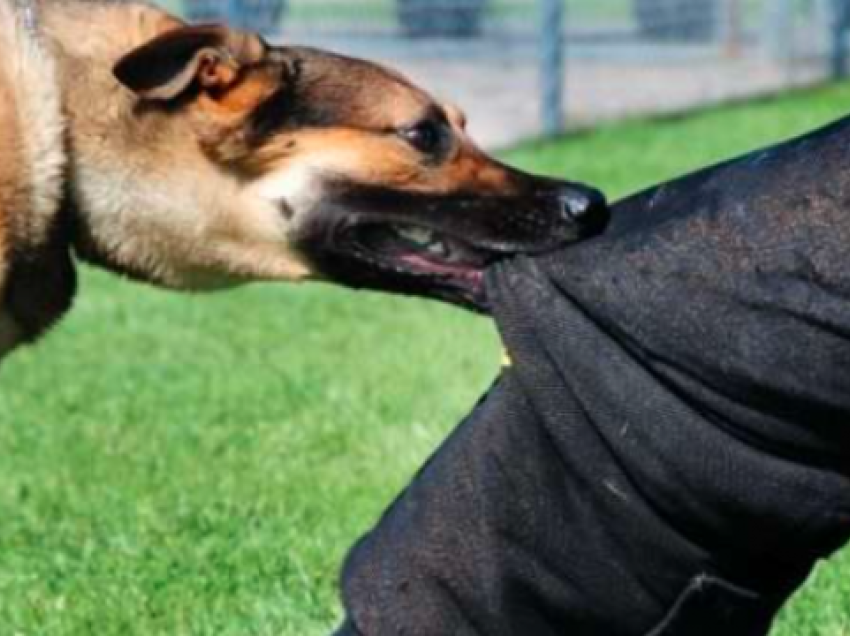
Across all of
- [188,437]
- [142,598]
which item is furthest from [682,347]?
[188,437]

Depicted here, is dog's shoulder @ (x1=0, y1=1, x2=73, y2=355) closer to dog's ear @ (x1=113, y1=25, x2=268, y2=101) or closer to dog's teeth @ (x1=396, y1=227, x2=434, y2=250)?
dog's ear @ (x1=113, y1=25, x2=268, y2=101)

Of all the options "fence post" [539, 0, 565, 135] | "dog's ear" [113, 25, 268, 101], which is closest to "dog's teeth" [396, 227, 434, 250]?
"dog's ear" [113, 25, 268, 101]

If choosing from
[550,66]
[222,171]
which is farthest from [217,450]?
[550,66]

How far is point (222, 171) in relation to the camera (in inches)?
187

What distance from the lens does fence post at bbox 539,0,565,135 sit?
14430 mm

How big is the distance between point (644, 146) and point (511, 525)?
9.86 m

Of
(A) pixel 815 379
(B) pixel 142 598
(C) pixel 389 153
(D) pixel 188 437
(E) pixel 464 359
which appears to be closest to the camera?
(A) pixel 815 379

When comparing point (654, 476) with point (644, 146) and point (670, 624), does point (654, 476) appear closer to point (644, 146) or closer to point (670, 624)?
point (670, 624)

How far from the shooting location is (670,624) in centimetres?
395

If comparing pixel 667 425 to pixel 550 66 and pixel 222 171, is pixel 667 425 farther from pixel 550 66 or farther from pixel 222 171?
pixel 550 66

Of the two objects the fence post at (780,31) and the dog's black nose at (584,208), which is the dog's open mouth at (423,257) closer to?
the dog's black nose at (584,208)

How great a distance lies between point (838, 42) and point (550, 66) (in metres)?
4.22

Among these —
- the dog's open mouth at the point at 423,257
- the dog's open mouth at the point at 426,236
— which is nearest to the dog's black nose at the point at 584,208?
the dog's open mouth at the point at 426,236

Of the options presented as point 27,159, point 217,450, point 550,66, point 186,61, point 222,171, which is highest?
point 186,61
